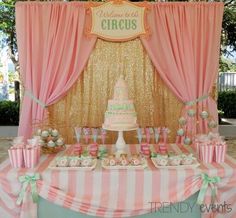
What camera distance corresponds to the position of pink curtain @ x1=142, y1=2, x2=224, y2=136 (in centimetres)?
387

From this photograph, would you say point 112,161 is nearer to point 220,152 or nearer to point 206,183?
point 206,183

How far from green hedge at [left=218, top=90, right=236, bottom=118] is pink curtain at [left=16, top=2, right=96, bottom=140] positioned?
575 centimetres

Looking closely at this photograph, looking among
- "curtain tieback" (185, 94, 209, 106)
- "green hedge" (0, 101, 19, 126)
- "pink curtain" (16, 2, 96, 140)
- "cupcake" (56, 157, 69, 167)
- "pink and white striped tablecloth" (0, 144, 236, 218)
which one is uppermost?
"pink curtain" (16, 2, 96, 140)

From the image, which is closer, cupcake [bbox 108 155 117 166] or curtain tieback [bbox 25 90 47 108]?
cupcake [bbox 108 155 117 166]

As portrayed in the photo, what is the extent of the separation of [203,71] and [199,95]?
0.26m

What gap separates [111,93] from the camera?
4.05m

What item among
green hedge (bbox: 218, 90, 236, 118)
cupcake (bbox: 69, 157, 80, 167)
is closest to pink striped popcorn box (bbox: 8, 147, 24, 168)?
cupcake (bbox: 69, 157, 80, 167)

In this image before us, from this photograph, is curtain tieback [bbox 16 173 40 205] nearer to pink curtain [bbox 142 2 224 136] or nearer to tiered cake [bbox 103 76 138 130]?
tiered cake [bbox 103 76 138 130]

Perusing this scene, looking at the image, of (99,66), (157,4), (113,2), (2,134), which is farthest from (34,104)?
(2,134)

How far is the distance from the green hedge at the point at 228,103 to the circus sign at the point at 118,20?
554 cm

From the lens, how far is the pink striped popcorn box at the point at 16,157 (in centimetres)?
245

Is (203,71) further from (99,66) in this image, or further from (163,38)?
(99,66)

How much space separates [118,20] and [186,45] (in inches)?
30.5

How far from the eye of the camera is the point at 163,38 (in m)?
3.88
